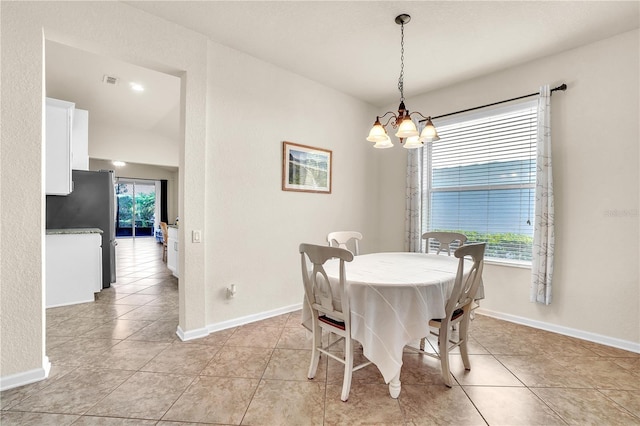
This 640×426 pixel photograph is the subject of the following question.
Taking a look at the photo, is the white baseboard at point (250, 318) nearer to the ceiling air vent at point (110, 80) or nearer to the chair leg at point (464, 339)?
→ the chair leg at point (464, 339)

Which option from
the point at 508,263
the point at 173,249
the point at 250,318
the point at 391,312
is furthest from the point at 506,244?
the point at 173,249

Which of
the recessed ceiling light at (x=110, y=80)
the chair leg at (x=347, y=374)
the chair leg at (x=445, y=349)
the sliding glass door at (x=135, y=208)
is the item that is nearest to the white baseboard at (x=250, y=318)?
the chair leg at (x=347, y=374)

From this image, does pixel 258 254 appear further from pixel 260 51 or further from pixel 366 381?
pixel 260 51

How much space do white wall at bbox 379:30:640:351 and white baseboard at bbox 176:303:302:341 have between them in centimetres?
251

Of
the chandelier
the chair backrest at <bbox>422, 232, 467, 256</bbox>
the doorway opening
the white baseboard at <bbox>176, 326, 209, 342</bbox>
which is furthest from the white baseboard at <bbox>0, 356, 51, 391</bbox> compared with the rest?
the doorway opening

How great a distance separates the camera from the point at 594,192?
2.63 meters

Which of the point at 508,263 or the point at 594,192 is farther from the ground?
the point at 594,192

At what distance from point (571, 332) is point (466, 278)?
5.69ft

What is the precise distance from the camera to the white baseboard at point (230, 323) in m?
2.56

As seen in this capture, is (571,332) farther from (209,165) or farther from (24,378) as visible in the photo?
(24,378)

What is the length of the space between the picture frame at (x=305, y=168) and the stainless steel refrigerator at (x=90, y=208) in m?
2.89

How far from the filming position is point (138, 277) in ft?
15.9

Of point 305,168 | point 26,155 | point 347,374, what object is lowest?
point 347,374

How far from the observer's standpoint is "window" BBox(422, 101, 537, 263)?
3.06 meters
